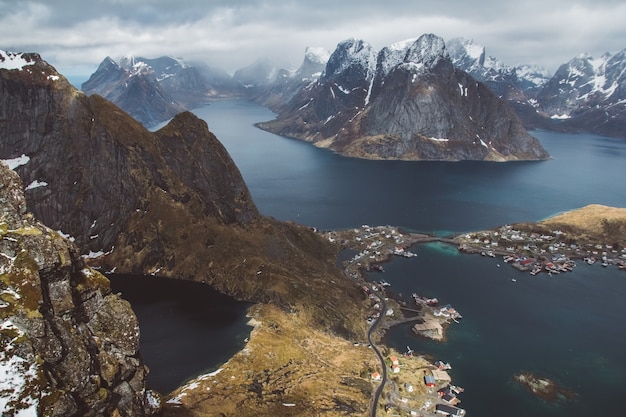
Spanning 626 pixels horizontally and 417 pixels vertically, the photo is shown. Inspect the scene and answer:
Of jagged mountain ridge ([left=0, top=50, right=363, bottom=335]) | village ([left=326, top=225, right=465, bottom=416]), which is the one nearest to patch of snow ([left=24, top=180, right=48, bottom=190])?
jagged mountain ridge ([left=0, top=50, right=363, bottom=335])

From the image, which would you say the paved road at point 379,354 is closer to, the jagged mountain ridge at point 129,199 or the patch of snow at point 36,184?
the jagged mountain ridge at point 129,199

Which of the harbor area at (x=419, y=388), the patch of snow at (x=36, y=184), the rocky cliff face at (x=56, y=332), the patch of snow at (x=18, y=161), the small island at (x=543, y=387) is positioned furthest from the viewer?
the patch of snow at (x=36, y=184)

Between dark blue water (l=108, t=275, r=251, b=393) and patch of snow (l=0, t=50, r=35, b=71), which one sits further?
patch of snow (l=0, t=50, r=35, b=71)

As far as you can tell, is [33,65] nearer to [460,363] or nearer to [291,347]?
[291,347]

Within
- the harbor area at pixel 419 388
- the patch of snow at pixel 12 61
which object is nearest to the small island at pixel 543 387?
the harbor area at pixel 419 388

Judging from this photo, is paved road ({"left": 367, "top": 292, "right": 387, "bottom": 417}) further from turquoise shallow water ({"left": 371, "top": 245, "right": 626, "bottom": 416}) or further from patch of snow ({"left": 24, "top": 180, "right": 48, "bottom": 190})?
patch of snow ({"left": 24, "top": 180, "right": 48, "bottom": 190})

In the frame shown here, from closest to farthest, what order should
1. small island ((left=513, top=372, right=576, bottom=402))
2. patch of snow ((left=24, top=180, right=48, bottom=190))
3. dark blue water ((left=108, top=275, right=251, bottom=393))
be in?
dark blue water ((left=108, top=275, right=251, bottom=393)) < small island ((left=513, top=372, right=576, bottom=402)) < patch of snow ((left=24, top=180, right=48, bottom=190))

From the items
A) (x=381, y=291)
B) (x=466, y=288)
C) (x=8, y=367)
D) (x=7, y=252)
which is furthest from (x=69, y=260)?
(x=466, y=288)
